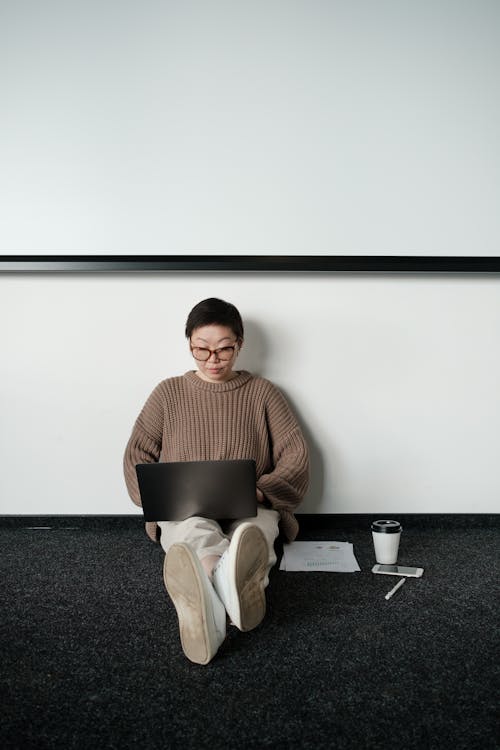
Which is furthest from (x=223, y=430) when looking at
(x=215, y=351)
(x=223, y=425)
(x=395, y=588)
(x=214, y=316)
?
(x=395, y=588)

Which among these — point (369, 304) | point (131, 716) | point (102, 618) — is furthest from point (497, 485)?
point (131, 716)

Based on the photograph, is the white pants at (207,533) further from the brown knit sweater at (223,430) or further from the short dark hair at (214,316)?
the short dark hair at (214,316)

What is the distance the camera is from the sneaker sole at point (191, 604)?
1157mm

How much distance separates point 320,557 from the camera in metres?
1.81

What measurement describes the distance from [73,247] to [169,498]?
931 millimetres

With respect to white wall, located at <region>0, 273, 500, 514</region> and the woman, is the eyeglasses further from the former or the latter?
white wall, located at <region>0, 273, 500, 514</region>

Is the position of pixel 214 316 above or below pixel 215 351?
above

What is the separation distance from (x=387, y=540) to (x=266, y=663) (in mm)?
622

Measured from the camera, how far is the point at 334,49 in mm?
1982

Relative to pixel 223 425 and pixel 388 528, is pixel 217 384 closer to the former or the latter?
pixel 223 425

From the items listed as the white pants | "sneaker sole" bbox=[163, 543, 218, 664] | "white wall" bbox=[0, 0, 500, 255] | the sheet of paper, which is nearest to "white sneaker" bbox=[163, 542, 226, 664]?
"sneaker sole" bbox=[163, 543, 218, 664]

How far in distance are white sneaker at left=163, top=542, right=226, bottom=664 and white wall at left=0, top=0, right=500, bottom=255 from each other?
1118 mm

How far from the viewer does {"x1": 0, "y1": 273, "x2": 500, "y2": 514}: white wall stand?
2076mm

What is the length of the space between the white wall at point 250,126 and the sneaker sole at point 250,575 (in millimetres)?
1049
